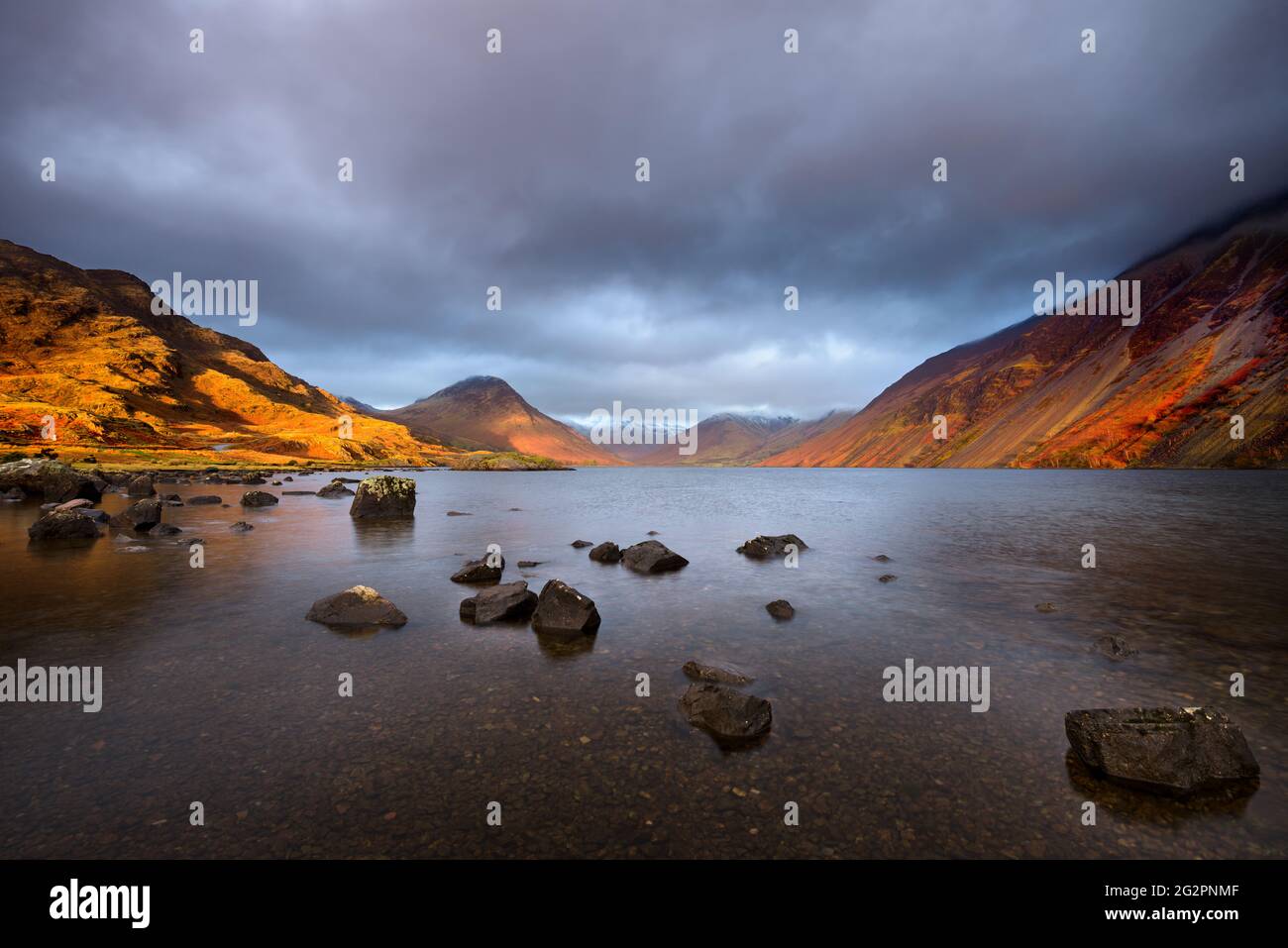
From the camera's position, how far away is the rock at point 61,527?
87.5 feet

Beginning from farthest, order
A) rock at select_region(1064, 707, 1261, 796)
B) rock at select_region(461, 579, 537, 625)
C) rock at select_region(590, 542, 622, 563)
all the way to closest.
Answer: rock at select_region(590, 542, 622, 563)
rock at select_region(461, 579, 537, 625)
rock at select_region(1064, 707, 1261, 796)

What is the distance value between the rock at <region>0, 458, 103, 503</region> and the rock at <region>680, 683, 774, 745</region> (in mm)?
61156

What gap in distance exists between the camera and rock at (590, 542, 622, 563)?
26.1 metres

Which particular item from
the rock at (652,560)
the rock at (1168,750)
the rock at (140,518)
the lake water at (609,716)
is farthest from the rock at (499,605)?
the rock at (140,518)

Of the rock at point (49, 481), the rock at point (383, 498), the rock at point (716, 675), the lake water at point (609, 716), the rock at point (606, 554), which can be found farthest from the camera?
the rock at point (49, 481)

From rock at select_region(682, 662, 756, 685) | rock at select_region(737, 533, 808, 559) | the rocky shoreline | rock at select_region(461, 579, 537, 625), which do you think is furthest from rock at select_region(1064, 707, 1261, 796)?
rock at select_region(737, 533, 808, 559)

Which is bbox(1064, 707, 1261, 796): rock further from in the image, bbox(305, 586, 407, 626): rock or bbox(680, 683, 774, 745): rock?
bbox(305, 586, 407, 626): rock

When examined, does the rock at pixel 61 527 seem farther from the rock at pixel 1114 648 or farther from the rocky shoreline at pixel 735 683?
the rock at pixel 1114 648

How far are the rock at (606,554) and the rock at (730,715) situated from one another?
16.4m

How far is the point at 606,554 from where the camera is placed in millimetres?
26359
